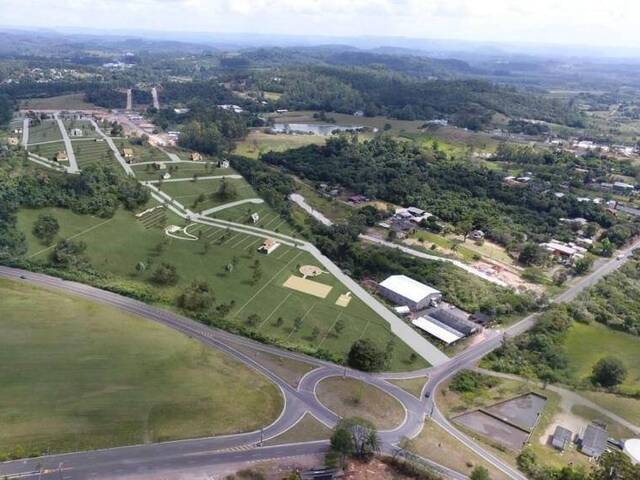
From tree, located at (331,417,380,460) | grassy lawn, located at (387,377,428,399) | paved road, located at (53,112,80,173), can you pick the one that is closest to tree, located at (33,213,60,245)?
paved road, located at (53,112,80,173)

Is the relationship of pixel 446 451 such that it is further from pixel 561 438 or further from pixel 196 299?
pixel 196 299

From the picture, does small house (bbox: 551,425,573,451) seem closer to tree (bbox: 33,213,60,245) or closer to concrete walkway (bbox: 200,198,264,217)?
concrete walkway (bbox: 200,198,264,217)

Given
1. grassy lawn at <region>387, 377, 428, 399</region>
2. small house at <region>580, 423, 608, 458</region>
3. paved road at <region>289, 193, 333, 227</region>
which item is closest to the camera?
small house at <region>580, 423, 608, 458</region>

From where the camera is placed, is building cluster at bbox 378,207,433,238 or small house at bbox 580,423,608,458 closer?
small house at bbox 580,423,608,458

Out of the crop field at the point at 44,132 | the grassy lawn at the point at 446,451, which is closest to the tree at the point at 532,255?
the grassy lawn at the point at 446,451

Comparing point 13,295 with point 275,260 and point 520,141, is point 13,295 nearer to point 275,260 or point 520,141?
point 275,260

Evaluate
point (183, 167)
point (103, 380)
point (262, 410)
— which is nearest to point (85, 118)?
point (183, 167)
